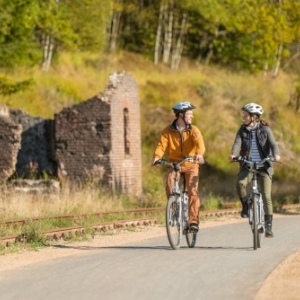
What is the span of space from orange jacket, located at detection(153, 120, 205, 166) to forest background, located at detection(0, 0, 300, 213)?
14.4 meters

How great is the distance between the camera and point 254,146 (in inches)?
626

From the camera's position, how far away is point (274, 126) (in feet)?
169

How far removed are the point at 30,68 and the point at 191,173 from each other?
31.3 metres

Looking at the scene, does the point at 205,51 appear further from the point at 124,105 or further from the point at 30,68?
the point at 124,105

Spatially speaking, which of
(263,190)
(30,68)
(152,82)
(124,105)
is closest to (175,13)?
(152,82)

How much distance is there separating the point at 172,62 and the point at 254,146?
1846 inches

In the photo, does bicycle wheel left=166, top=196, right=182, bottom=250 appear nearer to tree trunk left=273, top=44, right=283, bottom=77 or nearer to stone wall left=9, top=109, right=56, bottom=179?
stone wall left=9, top=109, right=56, bottom=179

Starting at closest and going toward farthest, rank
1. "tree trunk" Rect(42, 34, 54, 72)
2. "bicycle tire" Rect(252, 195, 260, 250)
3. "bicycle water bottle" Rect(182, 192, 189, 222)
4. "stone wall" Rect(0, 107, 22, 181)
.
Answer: "bicycle tire" Rect(252, 195, 260, 250), "bicycle water bottle" Rect(182, 192, 189, 222), "stone wall" Rect(0, 107, 22, 181), "tree trunk" Rect(42, 34, 54, 72)

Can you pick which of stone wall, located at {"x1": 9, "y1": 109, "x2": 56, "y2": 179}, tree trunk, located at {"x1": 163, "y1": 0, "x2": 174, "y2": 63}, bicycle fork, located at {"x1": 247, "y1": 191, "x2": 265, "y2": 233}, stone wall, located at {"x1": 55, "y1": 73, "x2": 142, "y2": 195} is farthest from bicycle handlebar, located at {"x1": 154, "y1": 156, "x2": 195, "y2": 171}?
tree trunk, located at {"x1": 163, "y1": 0, "x2": 174, "y2": 63}

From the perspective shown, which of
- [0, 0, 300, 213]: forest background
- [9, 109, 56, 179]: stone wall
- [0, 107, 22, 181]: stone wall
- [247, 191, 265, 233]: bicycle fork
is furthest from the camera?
[0, 0, 300, 213]: forest background

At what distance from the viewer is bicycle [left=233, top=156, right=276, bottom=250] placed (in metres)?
15.4

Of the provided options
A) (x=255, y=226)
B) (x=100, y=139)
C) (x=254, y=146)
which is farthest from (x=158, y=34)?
(x=255, y=226)

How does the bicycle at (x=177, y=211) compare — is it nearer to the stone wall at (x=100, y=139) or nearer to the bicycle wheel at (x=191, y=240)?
the bicycle wheel at (x=191, y=240)

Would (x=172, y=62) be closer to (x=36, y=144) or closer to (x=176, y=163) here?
(x=36, y=144)
